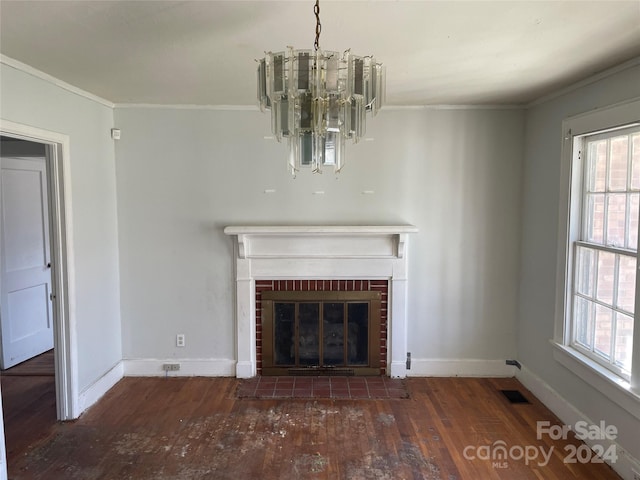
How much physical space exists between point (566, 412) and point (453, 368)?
1.00 metres

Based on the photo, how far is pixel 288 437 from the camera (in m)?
2.85

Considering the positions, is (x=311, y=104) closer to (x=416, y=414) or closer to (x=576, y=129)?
(x=576, y=129)

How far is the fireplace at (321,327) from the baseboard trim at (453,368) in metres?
0.32

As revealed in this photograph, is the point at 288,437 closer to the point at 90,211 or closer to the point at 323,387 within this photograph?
the point at 323,387

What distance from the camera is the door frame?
2893 mm

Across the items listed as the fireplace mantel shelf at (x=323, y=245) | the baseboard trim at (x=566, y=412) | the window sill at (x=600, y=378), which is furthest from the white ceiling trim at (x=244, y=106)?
the baseboard trim at (x=566, y=412)

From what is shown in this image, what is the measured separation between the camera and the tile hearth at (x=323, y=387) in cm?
345

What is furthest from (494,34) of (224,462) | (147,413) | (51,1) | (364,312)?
(147,413)

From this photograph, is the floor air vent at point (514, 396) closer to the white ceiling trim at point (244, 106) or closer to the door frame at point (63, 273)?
the white ceiling trim at point (244, 106)

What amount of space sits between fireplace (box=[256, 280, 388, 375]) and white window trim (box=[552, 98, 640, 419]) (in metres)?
1.37

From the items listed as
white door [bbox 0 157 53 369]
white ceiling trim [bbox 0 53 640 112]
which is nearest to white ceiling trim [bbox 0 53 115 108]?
white ceiling trim [bbox 0 53 640 112]

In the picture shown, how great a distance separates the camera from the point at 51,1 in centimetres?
168

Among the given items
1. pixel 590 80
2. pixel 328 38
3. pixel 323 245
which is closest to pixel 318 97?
pixel 328 38

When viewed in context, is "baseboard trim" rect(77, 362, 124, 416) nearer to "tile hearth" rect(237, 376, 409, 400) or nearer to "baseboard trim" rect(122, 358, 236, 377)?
"baseboard trim" rect(122, 358, 236, 377)
